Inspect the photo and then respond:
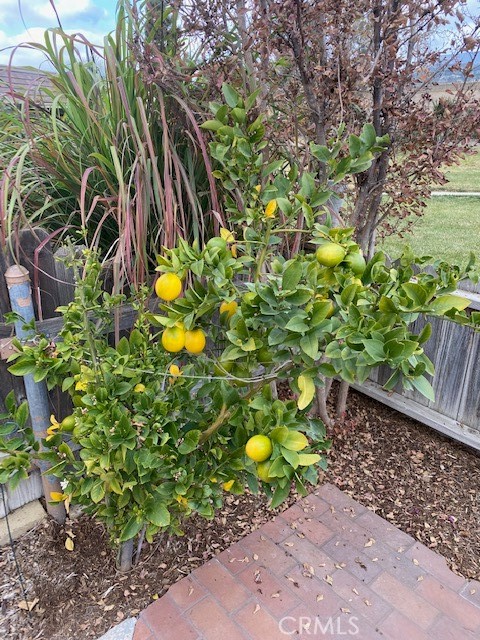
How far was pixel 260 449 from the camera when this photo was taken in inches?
50.1

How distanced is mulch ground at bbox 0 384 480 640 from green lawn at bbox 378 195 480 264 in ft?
6.55

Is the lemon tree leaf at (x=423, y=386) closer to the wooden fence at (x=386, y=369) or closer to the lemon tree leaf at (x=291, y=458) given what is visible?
the lemon tree leaf at (x=291, y=458)

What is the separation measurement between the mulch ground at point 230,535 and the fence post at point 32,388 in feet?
0.56

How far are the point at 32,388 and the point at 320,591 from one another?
142 centimetres

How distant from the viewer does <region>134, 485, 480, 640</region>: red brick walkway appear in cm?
177

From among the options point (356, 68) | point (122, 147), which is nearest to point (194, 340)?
point (122, 147)

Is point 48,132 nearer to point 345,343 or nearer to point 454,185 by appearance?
point 345,343

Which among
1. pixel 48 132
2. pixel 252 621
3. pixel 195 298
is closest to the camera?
pixel 195 298

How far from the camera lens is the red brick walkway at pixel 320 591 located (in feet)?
5.82

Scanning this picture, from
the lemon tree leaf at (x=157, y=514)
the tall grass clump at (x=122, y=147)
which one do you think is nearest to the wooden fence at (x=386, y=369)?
the tall grass clump at (x=122, y=147)

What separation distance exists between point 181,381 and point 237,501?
1.03 meters

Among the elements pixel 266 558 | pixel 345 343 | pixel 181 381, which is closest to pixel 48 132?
pixel 181 381

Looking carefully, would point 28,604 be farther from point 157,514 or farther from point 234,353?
point 234,353

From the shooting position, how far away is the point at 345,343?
3.71 ft
